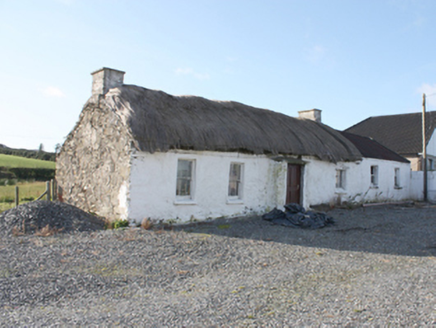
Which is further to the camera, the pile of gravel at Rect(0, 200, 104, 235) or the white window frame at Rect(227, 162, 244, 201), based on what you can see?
the white window frame at Rect(227, 162, 244, 201)

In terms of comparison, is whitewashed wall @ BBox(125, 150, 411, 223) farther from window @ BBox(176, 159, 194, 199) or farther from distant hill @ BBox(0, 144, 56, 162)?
distant hill @ BBox(0, 144, 56, 162)

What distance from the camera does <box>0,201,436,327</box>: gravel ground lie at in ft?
14.8

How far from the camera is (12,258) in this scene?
6828 mm

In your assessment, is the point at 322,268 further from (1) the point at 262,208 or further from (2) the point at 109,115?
(2) the point at 109,115

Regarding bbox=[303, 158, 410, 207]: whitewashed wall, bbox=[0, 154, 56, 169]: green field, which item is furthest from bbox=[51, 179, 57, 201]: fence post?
bbox=[0, 154, 56, 169]: green field

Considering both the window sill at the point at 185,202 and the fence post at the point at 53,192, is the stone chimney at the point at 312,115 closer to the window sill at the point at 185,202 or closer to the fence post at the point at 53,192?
the window sill at the point at 185,202

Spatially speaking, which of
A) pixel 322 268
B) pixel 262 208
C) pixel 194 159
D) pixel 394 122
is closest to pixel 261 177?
pixel 262 208

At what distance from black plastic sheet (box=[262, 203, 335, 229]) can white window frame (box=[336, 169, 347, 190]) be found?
5.85 metres

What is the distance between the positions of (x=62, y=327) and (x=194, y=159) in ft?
24.6

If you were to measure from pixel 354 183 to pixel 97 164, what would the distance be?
12697mm

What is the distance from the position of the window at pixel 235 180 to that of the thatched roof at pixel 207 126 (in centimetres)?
69

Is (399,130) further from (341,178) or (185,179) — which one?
(185,179)

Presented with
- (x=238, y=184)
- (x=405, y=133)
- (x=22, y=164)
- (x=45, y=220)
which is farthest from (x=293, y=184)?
(x=22, y=164)

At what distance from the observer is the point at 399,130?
29000 millimetres
